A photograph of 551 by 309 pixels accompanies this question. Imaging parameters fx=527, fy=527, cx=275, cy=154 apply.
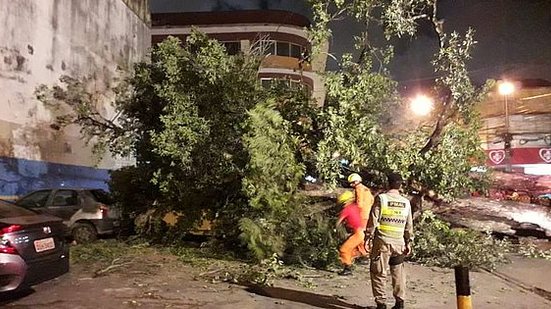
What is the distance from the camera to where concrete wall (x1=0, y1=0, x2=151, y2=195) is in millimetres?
13539

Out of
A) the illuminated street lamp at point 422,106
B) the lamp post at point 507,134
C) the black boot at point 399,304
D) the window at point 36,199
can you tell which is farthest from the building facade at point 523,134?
the black boot at point 399,304

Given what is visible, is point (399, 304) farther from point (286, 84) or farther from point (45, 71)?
point (45, 71)

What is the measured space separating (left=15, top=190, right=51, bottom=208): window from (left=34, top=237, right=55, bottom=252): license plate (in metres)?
5.66

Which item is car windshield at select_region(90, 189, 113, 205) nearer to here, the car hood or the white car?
the white car

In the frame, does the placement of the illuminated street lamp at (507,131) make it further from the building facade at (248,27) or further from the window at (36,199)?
the window at (36,199)

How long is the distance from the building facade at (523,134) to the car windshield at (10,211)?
1823cm

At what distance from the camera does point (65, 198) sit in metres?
11.9

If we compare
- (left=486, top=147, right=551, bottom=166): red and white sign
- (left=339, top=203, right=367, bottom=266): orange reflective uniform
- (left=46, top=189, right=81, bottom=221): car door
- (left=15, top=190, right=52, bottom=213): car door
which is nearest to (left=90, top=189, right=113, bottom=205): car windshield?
(left=46, top=189, right=81, bottom=221): car door

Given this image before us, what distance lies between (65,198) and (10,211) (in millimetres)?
5535

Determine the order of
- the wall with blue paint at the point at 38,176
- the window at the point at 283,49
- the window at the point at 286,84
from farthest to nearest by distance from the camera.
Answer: the window at the point at 283,49 → the wall with blue paint at the point at 38,176 → the window at the point at 286,84

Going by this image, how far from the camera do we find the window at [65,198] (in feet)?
38.7

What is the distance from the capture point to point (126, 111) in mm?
12180

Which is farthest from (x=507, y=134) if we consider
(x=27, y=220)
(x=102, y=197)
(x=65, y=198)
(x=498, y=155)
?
(x=27, y=220)

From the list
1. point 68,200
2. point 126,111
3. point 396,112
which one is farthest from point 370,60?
point 68,200
